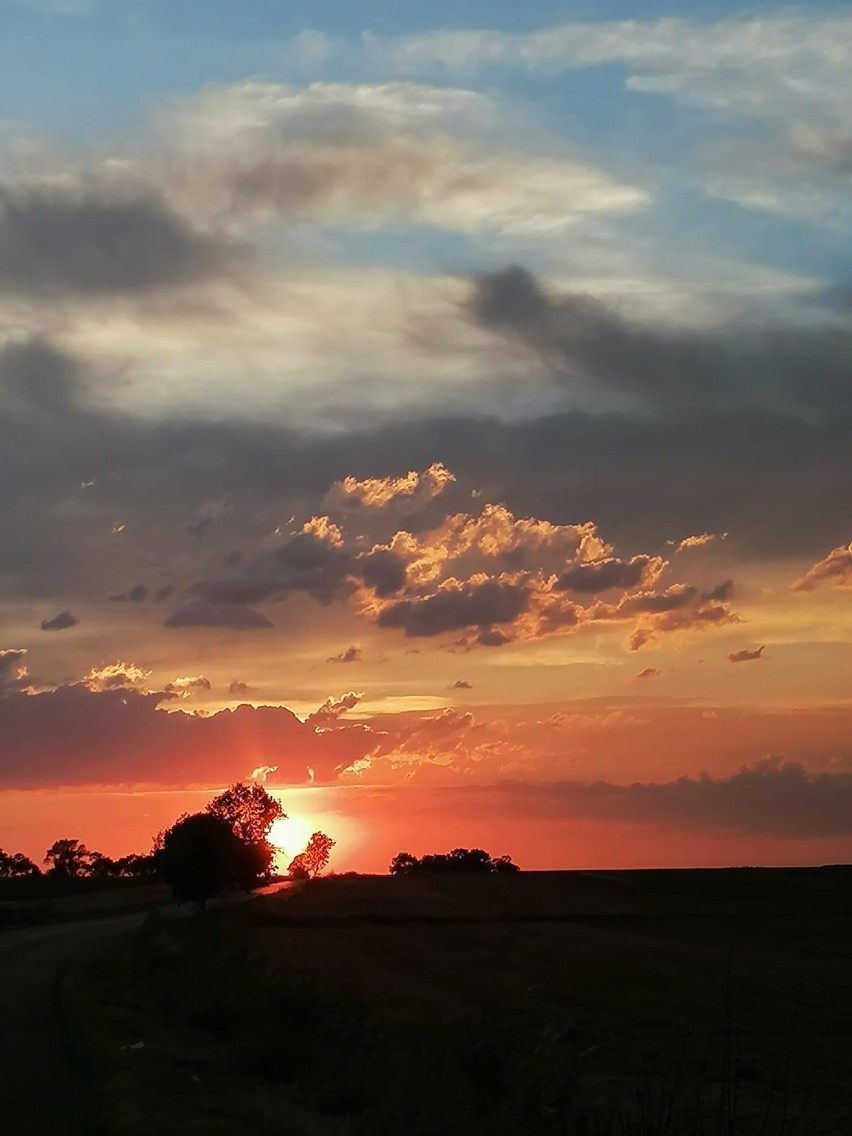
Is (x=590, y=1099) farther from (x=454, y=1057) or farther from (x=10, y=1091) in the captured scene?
(x=10, y=1091)

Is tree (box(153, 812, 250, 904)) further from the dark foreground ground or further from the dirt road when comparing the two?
the dirt road

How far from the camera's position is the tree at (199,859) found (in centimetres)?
7594

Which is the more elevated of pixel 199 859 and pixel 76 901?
pixel 199 859

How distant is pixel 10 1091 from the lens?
18734 mm

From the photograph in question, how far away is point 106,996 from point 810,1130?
17571 mm

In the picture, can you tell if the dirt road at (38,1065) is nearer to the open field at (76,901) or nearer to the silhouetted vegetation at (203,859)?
the silhouetted vegetation at (203,859)

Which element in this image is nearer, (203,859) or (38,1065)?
(38,1065)

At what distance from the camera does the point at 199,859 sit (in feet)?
249

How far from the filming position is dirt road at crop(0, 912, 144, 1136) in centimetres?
1666

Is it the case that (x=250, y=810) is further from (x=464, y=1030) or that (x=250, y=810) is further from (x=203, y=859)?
(x=464, y=1030)

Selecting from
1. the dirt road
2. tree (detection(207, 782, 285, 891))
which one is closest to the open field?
tree (detection(207, 782, 285, 891))

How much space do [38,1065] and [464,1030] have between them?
7.22m

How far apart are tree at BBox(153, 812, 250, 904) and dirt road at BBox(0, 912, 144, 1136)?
31.8m

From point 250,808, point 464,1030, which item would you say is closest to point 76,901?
point 250,808
